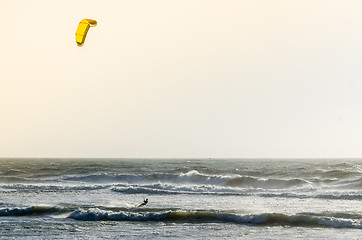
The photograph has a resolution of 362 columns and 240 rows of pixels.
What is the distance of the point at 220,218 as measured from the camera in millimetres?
20500

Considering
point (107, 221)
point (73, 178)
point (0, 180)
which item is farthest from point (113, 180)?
point (107, 221)

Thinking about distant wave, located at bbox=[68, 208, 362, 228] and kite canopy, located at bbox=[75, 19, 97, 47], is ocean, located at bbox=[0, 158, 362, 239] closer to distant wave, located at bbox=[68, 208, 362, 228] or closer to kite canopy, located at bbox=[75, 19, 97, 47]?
distant wave, located at bbox=[68, 208, 362, 228]

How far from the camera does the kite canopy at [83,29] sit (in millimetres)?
20500

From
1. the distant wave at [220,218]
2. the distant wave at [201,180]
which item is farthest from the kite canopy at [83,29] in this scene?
the distant wave at [201,180]

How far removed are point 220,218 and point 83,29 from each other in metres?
9.12

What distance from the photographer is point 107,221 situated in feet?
65.8

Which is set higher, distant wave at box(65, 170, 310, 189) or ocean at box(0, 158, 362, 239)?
distant wave at box(65, 170, 310, 189)

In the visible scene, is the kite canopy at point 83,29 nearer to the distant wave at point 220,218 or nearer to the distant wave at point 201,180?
the distant wave at point 220,218

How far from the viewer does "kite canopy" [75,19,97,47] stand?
2050cm

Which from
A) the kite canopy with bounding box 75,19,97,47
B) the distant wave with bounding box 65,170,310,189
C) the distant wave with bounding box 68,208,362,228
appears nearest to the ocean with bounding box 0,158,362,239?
the distant wave with bounding box 68,208,362,228

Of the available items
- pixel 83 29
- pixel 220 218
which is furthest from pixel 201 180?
pixel 83 29

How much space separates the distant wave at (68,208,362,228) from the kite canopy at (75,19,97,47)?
22.1 feet

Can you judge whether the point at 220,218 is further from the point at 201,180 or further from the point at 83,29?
the point at 201,180

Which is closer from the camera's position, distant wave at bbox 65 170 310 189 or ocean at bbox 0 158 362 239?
ocean at bbox 0 158 362 239
